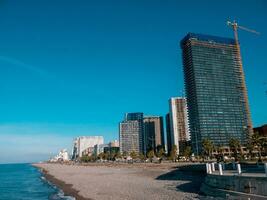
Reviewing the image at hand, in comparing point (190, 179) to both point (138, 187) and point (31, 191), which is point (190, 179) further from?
point (31, 191)

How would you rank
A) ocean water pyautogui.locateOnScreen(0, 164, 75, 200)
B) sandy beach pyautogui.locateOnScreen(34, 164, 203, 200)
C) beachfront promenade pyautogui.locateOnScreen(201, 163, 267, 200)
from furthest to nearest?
1. ocean water pyautogui.locateOnScreen(0, 164, 75, 200)
2. sandy beach pyautogui.locateOnScreen(34, 164, 203, 200)
3. beachfront promenade pyautogui.locateOnScreen(201, 163, 267, 200)

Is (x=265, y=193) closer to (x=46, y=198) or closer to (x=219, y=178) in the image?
(x=219, y=178)

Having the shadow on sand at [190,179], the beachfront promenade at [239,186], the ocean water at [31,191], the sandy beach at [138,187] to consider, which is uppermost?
the beachfront promenade at [239,186]

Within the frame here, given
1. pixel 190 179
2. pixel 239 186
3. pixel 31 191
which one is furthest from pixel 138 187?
pixel 31 191

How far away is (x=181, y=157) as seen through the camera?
17238 centimetres

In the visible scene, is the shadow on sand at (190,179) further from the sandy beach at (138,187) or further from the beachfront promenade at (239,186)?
the beachfront promenade at (239,186)

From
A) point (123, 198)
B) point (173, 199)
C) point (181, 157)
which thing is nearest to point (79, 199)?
point (123, 198)

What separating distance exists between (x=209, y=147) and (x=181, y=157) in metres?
52.6

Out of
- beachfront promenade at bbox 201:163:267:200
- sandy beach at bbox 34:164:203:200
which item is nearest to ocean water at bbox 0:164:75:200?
sandy beach at bbox 34:164:203:200

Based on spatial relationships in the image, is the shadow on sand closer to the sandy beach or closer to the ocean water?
the sandy beach

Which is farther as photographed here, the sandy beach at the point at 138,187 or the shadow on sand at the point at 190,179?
the shadow on sand at the point at 190,179

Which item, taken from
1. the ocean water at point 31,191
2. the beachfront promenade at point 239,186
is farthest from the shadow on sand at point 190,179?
the ocean water at point 31,191

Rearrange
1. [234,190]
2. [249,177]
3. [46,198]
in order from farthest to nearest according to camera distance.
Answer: [46,198]
[234,190]
[249,177]

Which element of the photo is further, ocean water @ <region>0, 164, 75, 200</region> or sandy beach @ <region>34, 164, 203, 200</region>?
ocean water @ <region>0, 164, 75, 200</region>
